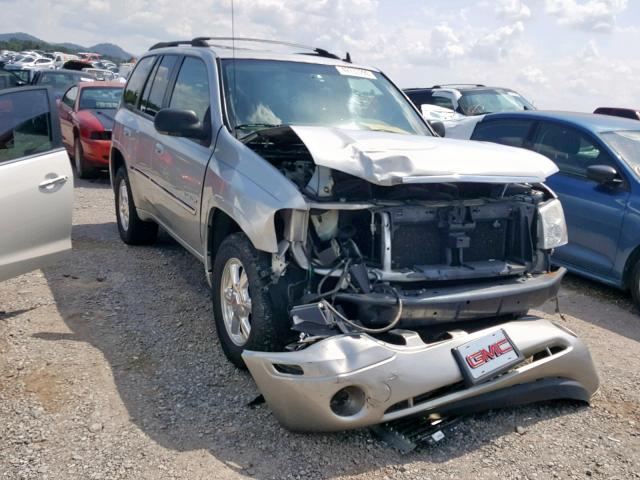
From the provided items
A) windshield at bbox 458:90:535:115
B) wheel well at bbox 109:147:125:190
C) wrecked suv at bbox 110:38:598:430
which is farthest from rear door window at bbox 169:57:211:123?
windshield at bbox 458:90:535:115

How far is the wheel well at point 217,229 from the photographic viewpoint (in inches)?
164

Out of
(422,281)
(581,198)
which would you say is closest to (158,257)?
(422,281)

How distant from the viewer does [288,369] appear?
3143mm

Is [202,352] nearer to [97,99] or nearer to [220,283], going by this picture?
[220,283]

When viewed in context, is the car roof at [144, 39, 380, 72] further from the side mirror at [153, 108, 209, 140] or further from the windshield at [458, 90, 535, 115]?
the windshield at [458, 90, 535, 115]

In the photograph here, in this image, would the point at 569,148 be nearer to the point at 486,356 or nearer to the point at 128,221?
the point at 486,356

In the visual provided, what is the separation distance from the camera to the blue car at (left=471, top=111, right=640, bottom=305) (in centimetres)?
559

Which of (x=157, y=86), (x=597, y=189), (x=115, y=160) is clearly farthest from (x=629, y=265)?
(x=115, y=160)

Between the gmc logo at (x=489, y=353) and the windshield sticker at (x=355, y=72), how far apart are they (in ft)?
8.43

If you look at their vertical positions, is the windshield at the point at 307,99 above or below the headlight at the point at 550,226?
above

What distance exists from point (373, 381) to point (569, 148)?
4.22 m

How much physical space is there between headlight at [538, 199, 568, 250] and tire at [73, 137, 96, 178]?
849cm

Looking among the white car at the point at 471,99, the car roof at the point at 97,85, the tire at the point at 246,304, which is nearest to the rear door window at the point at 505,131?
the tire at the point at 246,304

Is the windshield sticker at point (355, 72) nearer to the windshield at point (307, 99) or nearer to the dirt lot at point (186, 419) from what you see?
the windshield at point (307, 99)
